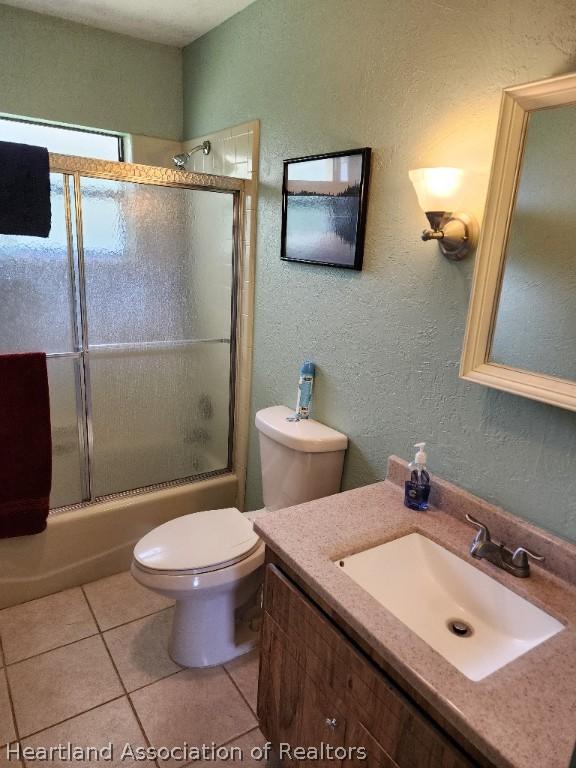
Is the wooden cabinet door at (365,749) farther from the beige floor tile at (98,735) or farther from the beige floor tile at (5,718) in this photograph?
the beige floor tile at (5,718)

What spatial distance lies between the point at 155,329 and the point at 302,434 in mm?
864

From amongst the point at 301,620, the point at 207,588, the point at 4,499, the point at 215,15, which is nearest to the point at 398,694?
the point at 301,620

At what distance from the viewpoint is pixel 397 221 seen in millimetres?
1497

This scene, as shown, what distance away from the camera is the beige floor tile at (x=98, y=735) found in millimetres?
1437

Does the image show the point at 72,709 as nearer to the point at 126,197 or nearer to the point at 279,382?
the point at 279,382

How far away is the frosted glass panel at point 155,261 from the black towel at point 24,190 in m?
0.19

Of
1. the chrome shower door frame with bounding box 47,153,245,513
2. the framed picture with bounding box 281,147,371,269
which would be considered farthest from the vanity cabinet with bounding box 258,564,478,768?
the chrome shower door frame with bounding box 47,153,245,513

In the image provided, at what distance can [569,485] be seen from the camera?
1135 mm

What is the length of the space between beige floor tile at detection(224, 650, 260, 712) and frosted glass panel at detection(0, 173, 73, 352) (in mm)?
1366

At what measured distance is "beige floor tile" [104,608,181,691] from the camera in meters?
1.72

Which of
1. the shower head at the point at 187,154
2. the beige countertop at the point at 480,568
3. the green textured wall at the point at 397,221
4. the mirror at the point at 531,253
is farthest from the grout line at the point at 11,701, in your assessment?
the shower head at the point at 187,154

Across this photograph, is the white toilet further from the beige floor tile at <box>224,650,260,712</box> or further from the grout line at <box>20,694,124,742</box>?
the grout line at <box>20,694,124,742</box>

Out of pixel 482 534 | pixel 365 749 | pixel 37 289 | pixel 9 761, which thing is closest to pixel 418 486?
pixel 482 534

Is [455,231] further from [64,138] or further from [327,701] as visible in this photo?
[64,138]
